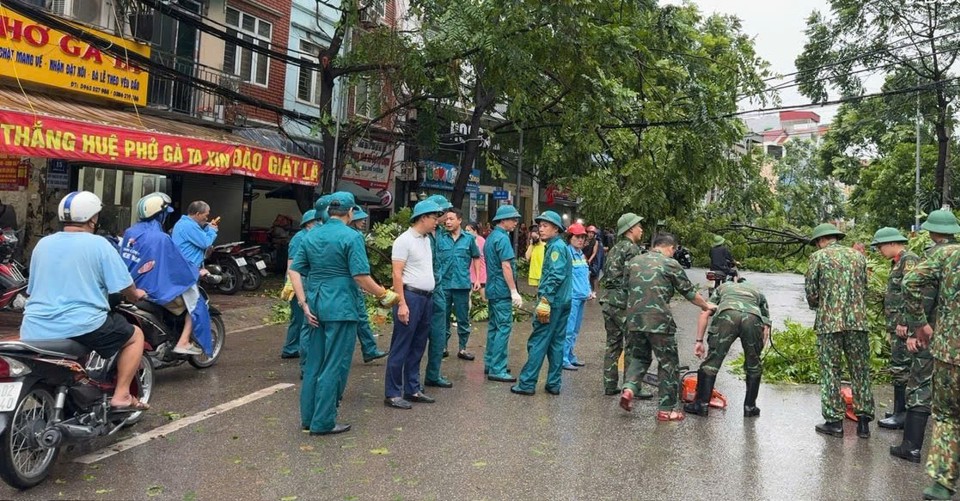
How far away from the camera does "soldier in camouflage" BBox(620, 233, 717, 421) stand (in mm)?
6168

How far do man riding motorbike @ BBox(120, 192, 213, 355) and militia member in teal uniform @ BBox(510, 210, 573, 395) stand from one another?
3.25 m

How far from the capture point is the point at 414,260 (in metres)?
6.19

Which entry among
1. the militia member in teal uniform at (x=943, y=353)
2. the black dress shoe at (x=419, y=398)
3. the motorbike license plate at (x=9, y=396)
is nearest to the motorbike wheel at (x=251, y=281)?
the black dress shoe at (x=419, y=398)

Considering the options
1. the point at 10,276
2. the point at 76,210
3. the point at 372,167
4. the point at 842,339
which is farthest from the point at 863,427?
the point at 372,167

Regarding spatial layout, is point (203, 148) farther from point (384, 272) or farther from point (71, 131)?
point (384, 272)

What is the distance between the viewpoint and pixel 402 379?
631 centimetres

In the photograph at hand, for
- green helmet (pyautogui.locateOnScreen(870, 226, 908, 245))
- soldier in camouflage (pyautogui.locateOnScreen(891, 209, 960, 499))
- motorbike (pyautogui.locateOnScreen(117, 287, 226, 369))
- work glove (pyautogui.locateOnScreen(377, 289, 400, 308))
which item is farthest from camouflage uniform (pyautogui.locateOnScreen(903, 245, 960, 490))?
motorbike (pyautogui.locateOnScreen(117, 287, 226, 369))

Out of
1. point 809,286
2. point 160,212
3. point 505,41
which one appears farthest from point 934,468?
point 505,41

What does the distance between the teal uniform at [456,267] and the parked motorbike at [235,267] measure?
22.8 ft

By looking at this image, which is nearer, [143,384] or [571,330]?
[143,384]

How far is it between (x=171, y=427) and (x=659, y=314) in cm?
409

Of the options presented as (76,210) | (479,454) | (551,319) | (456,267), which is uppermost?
(76,210)

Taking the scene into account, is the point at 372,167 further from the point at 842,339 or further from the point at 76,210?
the point at 76,210

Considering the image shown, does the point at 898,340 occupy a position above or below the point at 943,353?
below
